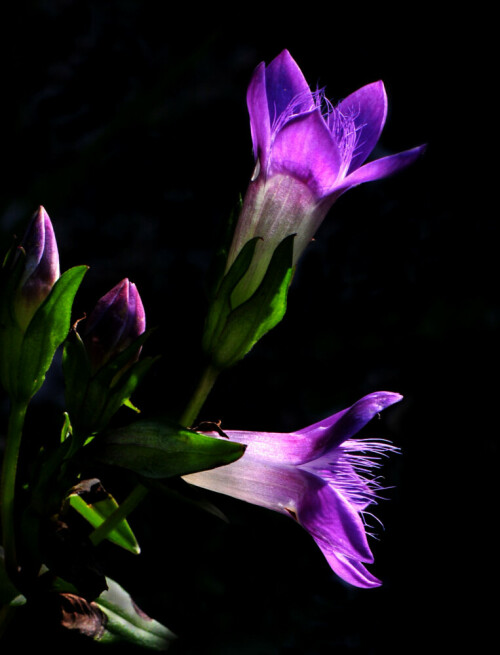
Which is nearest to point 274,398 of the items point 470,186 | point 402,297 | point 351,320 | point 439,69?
point 351,320

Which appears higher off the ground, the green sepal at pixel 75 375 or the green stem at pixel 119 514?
the green sepal at pixel 75 375

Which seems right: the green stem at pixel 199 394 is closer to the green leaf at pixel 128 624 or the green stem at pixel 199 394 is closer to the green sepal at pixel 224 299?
the green sepal at pixel 224 299

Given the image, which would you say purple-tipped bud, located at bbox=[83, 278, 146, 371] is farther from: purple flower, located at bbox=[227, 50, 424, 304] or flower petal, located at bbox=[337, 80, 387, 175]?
flower petal, located at bbox=[337, 80, 387, 175]

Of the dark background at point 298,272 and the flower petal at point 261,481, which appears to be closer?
the flower petal at point 261,481

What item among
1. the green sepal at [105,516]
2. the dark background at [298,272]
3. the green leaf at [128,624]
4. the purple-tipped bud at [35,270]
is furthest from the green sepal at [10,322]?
the dark background at [298,272]

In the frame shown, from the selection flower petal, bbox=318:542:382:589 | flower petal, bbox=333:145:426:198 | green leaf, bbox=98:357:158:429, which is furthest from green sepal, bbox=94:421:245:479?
flower petal, bbox=333:145:426:198

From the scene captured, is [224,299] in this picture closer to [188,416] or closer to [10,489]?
[188,416]

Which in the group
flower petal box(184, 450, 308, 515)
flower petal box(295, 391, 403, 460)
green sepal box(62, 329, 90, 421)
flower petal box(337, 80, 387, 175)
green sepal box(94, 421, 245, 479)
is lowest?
flower petal box(184, 450, 308, 515)

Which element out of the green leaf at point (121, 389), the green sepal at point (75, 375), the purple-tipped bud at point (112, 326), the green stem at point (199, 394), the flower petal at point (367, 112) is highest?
the flower petal at point (367, 112)
